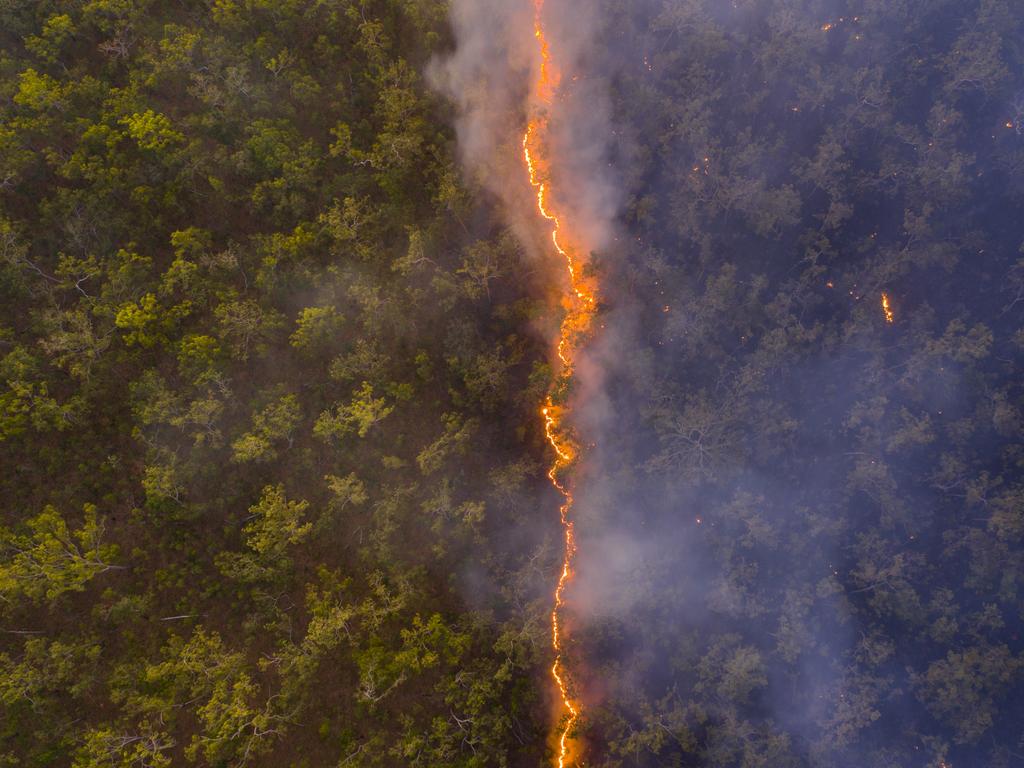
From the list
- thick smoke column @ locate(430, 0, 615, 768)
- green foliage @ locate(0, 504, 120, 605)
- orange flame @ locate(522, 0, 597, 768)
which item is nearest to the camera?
green foliage @ locate(0, 504, 120, 605)

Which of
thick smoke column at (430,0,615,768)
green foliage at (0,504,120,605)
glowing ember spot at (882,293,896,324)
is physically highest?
thick smoke column at (430,0,615,768)

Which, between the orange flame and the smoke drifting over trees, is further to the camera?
the orange flame

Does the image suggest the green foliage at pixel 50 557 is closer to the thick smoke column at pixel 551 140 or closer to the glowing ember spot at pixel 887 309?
the thick smoke column at pixel 551 140

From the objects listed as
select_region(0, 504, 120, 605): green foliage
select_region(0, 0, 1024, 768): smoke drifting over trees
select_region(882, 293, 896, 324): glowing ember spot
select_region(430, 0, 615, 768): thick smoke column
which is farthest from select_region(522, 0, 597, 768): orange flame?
select_region(0, 504, 120, 605): green foliage

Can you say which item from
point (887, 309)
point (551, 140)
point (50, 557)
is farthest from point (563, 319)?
point (50, 557)

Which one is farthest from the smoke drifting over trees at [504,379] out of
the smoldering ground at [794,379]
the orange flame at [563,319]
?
the orange flame at [563,319]

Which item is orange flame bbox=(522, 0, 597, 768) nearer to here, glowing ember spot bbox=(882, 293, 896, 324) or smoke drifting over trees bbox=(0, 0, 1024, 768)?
smoke drifting over trees bbox=(0, 0, 1024, 768)
